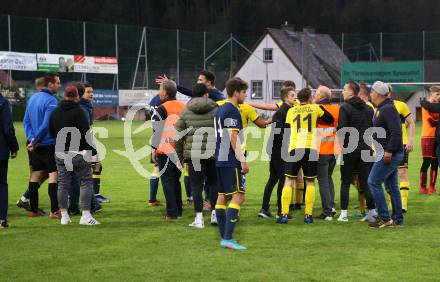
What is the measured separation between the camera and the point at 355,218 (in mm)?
10570

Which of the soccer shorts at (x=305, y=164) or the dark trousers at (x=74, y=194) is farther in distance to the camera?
the dark trousers at (x=74, y=194)

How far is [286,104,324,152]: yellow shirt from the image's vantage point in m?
9.81

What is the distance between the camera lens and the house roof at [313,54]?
62.3 m

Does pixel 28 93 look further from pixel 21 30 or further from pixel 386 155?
pixel 386 155

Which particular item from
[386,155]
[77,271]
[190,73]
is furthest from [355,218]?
[190,73]

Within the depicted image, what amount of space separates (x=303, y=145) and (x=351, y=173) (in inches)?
38.2

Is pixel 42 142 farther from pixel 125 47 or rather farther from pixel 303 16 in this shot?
pixel 303 16

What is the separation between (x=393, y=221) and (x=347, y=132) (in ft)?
4.69

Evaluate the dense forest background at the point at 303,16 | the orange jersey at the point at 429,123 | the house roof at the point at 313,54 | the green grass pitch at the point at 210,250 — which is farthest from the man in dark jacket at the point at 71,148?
the dense forest background at the point at 303,16

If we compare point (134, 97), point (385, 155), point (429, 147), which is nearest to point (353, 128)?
point (385, 155)

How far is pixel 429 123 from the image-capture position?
13.2 metres

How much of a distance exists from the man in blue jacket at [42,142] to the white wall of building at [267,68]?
51.6 m

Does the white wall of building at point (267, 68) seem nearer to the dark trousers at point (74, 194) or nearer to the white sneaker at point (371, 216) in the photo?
the dark trousers at point (74, 194)

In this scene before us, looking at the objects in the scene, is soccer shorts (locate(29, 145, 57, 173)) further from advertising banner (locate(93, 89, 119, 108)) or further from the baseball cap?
advertising banner (locate(93, 89, 119, 108))
